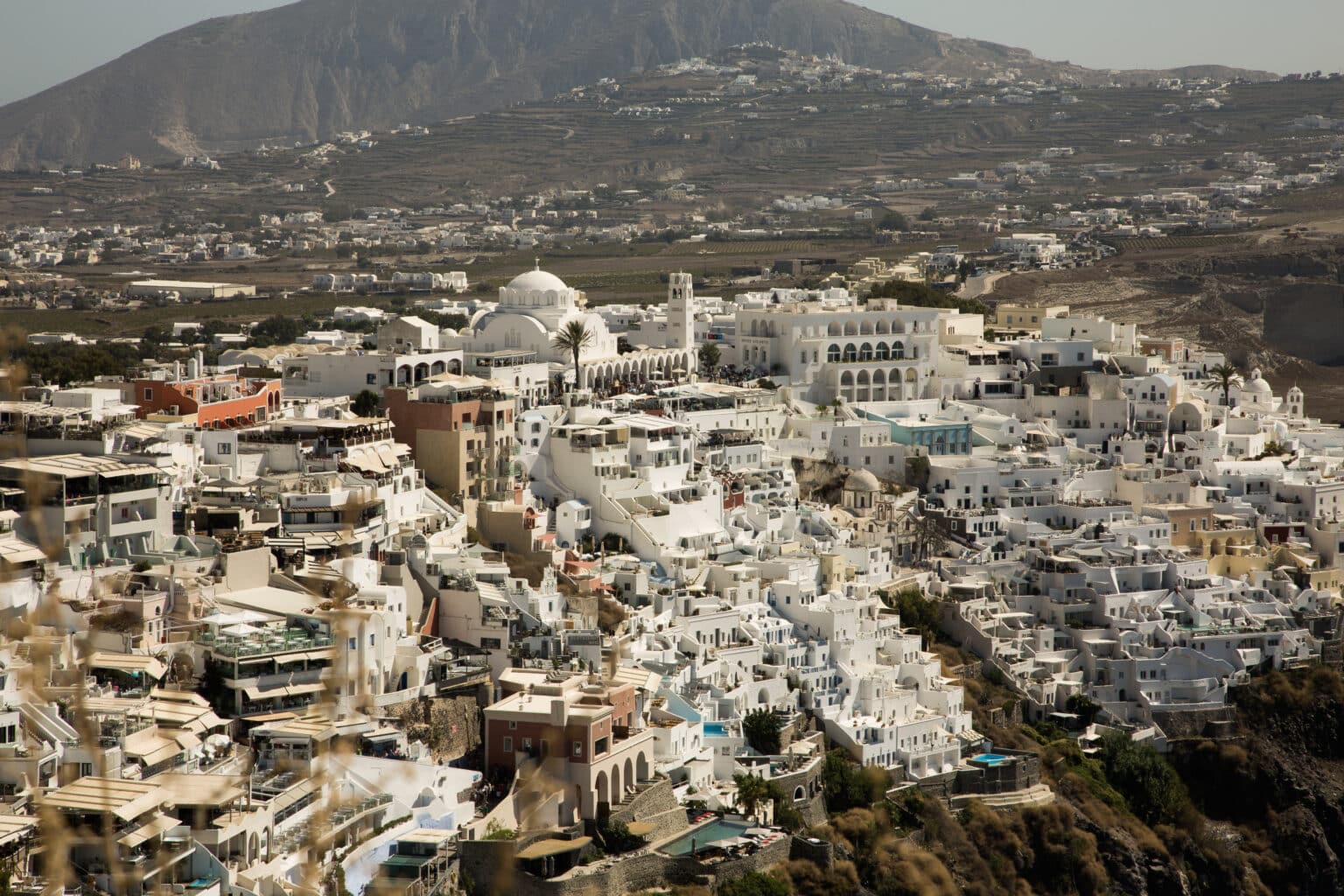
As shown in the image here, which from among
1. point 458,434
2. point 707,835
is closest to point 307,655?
point 707,835

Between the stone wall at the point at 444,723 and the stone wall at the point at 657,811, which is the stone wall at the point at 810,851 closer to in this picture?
the stone wall at the point at 657,811

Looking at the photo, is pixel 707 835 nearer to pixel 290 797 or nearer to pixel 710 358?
pixel 290 797

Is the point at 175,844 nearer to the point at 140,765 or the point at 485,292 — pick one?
the point at 140,765

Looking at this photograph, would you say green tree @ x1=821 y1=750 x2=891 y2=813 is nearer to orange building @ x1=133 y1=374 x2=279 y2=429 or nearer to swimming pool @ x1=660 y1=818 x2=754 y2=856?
swimming pool @ x1=660 y1=818 x2=754 y2=856

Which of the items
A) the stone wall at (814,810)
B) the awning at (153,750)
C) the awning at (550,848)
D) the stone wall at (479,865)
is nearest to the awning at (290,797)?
the awning at (153,750)

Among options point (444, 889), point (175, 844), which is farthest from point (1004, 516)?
point (175, 844)

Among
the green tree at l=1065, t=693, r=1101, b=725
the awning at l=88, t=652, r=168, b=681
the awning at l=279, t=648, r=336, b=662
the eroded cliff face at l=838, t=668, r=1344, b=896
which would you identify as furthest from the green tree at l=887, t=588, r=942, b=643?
the awning at l=88, t=652, r=168, b=681
